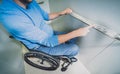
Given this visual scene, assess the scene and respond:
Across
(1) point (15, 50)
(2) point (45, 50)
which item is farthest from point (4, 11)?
(1) point (15, 50)

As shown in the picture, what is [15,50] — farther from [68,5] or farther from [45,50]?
[68,5]

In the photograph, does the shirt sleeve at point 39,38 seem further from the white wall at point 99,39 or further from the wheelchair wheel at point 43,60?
the white wall at point 99,39

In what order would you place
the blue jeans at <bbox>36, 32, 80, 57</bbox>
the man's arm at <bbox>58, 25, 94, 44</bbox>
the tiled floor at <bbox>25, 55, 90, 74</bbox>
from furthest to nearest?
the tiled floor at <bbox>25, 55, 90, 74</bbox> < the blue jeans at <bbox>36, 32, 80, 57</bbox> < the man's arm at <bbox>58, 25, 94, 44</bbox>

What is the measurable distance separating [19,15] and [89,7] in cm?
53

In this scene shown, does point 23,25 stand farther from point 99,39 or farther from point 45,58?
point 99,39

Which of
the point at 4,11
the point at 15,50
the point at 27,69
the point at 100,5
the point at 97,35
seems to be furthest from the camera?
the point at 27,69

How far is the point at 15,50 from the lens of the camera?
1.34m

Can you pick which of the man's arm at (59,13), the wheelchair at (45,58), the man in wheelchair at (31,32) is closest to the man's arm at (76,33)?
the man in wheelchair at (31,32)

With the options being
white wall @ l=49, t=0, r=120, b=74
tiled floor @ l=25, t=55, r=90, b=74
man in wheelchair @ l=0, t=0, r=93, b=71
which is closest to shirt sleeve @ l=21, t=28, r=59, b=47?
man in wheelchair @ l=0, t=0, r=93, b=71

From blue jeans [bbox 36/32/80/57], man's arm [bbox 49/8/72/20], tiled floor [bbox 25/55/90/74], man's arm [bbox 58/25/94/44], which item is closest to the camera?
man's arm [bbox 58/25/94/44]

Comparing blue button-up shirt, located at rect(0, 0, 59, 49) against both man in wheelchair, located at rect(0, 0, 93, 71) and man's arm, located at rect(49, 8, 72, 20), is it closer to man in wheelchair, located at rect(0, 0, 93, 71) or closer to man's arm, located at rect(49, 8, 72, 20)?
man in wheelchair, located at rect(0, 0, 93, 71)

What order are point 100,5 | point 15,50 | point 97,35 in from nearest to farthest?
point 100,5, point 97,35, point 15,50

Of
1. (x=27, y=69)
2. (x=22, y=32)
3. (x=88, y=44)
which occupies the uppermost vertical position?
(x=22, y=32)

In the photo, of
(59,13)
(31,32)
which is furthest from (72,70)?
(31,32)
